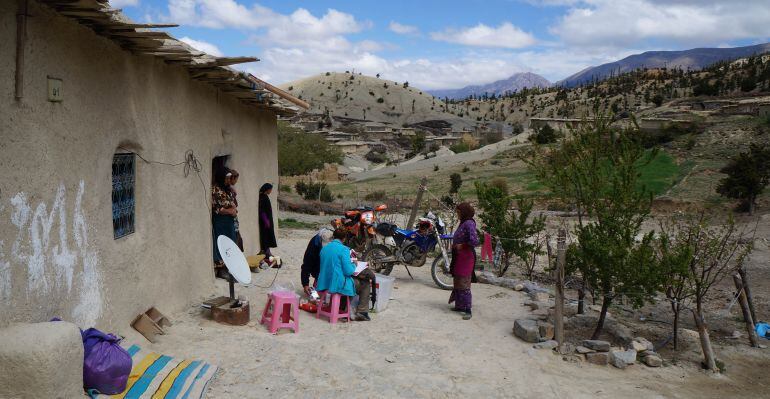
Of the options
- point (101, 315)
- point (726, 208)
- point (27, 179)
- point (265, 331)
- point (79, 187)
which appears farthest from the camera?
point (726, 208)

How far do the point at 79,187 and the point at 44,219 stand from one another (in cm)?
57

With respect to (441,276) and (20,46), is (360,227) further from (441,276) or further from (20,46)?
(20,46)

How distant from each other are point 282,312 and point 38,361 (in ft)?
12.0

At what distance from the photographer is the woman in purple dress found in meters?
8.52

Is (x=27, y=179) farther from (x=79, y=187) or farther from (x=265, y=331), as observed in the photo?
(x=265, y=331)

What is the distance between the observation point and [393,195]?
2959 centimetres

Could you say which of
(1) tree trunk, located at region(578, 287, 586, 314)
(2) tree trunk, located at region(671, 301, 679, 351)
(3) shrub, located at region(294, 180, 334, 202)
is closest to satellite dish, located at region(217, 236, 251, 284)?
(1) tree trunk, located at region(578, 287, 586, 314)

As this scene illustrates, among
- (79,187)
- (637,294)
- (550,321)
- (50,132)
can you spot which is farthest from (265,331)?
(637,294)

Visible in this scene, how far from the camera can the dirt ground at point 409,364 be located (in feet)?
19.0

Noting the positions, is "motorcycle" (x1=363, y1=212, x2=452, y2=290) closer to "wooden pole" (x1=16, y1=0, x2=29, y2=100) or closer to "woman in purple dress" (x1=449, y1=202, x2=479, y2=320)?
"woman in purple dress" (x1=449, y1=202, x2=479, y2=320)

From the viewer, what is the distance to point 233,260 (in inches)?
281

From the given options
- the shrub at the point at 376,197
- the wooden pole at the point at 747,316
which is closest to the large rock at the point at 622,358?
the wooden pole at the point at 747,316

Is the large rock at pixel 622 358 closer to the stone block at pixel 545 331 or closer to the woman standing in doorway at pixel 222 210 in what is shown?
the stone block at pixel 545 331

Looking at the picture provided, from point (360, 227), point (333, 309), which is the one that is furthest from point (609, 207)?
point (360, 227)
